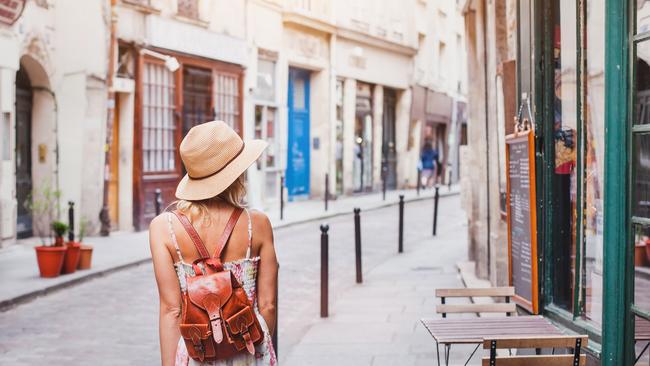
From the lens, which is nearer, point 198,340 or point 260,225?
point 198,340

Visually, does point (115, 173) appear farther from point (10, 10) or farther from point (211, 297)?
point (211, 297)

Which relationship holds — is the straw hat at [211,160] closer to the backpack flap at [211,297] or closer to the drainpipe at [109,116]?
the backpack flap at [211,297]

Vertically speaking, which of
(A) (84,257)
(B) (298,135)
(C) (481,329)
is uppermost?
(B) (298,135)

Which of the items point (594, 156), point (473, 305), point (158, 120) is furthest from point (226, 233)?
point (158, 120)

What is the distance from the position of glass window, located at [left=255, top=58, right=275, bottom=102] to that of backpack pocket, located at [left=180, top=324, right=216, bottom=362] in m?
20.2

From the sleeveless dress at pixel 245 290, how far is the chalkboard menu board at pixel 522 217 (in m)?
3.66

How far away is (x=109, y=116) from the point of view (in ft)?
55.3

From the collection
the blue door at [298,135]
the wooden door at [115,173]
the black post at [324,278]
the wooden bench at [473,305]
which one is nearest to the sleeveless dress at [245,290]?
the wooden bench at [473,305]

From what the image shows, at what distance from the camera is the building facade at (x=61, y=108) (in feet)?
51.6

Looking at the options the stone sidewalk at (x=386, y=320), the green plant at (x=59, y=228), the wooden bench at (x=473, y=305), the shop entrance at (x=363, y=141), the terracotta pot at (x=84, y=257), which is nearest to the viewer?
the wooden bench at (x=473, y=305)

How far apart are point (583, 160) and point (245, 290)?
317cm

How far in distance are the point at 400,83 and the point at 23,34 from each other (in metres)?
20.1

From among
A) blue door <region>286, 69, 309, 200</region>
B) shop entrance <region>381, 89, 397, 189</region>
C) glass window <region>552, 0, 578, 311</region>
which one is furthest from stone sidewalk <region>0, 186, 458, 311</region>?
shop entrance <region>381, 89, 397, 189</region>

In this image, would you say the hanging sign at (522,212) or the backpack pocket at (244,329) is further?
the hanging sign at (522,212)
